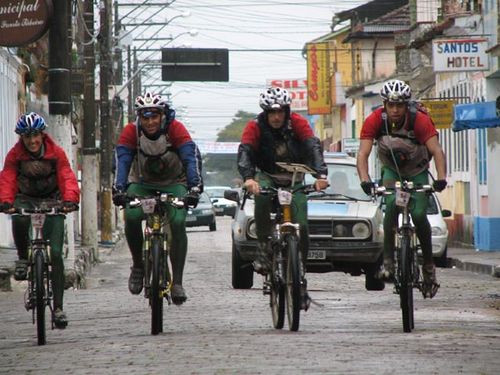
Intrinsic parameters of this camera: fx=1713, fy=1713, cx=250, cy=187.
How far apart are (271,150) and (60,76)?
10.6m

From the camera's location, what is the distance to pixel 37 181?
13.9 meters

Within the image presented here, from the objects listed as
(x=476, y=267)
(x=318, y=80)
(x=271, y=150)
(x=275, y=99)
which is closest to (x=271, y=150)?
(x=271, y=150)

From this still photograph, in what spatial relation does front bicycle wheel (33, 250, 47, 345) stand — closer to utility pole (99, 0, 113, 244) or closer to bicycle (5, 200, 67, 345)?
bicycle (5, 200, 67, 345)

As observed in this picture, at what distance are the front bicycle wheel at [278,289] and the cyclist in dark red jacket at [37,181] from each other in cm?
168

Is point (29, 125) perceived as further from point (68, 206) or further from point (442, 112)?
point (442, 112)

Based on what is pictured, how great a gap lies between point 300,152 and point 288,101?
55 cm

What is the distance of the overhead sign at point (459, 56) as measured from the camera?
39406 millimetres

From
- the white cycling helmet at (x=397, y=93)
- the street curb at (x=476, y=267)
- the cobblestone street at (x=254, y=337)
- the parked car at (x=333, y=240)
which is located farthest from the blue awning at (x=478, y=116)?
the white cycling helmet at (x=397, y=93)

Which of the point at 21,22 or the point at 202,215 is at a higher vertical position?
the point at 21,22

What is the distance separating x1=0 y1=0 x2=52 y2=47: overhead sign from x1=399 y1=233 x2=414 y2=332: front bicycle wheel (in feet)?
32.8

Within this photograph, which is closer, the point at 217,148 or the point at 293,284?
the point at 293,284

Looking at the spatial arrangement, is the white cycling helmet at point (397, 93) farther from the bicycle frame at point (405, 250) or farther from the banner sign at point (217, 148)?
the banner sign at point (217, 148)

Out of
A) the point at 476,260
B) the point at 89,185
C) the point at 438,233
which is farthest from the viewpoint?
the point at 89,185

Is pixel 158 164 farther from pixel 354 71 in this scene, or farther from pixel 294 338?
pixel 354 71
